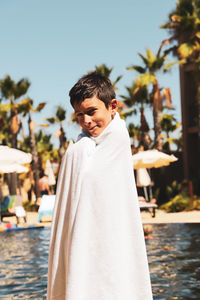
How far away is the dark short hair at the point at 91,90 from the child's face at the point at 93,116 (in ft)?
0.07

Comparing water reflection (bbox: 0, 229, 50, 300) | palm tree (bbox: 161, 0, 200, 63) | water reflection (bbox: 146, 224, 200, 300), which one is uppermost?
palm tree (bbox: 161, 0, 200, 63)

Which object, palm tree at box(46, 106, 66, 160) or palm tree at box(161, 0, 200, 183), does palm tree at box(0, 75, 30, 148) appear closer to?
palm tree at box(46, 106, 66, 160)

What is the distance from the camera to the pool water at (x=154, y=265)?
609 cm

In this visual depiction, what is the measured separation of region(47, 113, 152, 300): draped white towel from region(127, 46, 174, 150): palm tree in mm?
25731

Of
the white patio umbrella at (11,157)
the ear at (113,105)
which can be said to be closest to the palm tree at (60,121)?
the white patio umbrella at (11,157)

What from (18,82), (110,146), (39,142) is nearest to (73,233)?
(110,146)

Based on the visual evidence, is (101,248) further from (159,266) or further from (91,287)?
(159,266)

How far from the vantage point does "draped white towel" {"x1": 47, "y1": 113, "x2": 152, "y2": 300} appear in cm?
207

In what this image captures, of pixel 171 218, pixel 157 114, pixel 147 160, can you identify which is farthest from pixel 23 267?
pixel 157 114

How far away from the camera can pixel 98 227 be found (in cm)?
210

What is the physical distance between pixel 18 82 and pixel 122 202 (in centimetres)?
3372

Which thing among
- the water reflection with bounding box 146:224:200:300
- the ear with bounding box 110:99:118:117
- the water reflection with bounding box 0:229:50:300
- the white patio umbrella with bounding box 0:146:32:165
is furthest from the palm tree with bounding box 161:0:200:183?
the ear with bounding box 110:99:118:117

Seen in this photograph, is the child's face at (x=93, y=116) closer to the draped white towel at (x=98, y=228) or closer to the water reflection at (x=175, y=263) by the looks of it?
the draped white towel at (x=98, y=228)

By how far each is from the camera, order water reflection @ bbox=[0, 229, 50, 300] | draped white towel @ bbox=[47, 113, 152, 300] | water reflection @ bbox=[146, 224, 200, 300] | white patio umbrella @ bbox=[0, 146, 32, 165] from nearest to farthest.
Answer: draped white towel @ bbox=[47, 113, 152, 300], water reflection @ bbox=[146, 224, 200, 300], water reflection @ bbox=[0, 229, 50, 300], white patio umbrella @ bbox=[0, 146, 32, 165]
